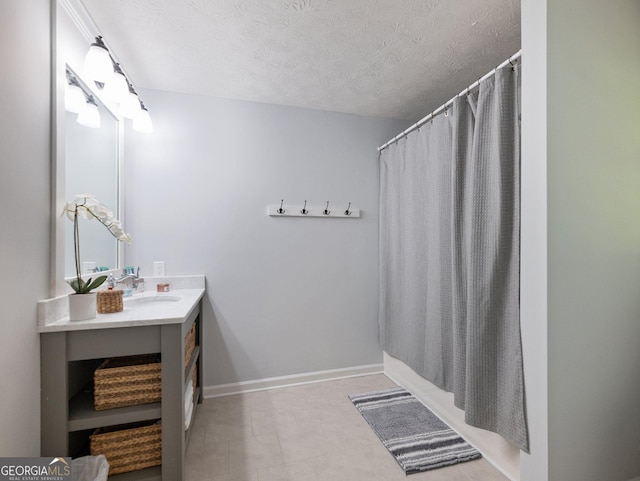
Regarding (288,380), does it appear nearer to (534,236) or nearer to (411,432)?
(411,432)

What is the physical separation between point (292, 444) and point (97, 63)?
237cm

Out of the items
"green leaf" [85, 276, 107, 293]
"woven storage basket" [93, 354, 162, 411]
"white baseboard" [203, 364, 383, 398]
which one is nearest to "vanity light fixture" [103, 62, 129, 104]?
"green leaf" [85, 276, 107, 293]

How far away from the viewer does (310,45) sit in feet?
5.50

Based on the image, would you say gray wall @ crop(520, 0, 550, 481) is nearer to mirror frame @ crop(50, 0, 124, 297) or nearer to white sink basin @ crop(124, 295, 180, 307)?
white sink basin @ crop(124, 295, 180, 307)

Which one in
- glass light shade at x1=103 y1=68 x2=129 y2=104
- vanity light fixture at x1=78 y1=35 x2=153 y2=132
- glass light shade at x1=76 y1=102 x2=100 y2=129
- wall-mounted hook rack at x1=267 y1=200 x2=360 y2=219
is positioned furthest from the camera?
wall-mounted hook rack at x1=267 y1=200 x2=360 y2=219

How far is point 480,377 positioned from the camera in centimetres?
144

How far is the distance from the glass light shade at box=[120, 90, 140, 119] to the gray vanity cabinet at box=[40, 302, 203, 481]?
1333 millimetres

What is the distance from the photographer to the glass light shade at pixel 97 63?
4.51 feet

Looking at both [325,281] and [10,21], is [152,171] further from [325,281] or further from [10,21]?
[325,281]

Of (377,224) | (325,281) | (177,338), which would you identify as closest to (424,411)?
(325,281)

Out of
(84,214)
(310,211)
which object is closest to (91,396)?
(84,214)

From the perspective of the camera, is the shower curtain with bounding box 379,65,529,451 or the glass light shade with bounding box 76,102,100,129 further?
the glass light shade with bounding box 76,102,100,129

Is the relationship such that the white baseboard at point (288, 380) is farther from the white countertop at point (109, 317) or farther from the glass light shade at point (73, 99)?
the glass light shade at point (73, 99)

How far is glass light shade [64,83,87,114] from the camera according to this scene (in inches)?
56.6
